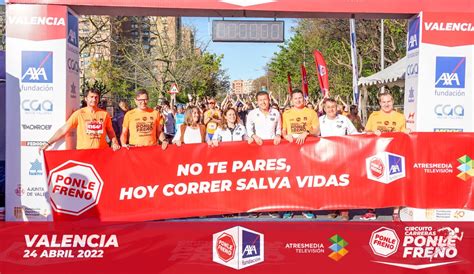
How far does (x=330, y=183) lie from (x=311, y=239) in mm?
834

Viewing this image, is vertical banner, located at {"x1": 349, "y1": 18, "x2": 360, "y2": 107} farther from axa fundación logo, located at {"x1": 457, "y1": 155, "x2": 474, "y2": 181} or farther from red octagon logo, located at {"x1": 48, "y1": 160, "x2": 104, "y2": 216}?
red octagon logo, located at {"x1": 48, "y1": 160, "x2": 104, "y2": 216}

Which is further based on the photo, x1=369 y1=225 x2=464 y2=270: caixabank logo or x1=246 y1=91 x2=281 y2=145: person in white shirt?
x1=246 y1=91 x2=281 y2=145: person in white shirt

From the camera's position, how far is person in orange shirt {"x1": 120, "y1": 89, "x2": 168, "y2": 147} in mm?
6539

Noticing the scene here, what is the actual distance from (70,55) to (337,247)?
3.63 meters

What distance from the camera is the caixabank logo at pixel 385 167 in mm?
5668

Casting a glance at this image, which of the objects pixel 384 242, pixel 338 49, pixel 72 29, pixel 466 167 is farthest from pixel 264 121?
pixel 338 49

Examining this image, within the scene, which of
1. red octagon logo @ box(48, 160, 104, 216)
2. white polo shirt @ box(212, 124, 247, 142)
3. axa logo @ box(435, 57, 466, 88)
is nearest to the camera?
red octagon logo @ box(48, 160, 104, 216)

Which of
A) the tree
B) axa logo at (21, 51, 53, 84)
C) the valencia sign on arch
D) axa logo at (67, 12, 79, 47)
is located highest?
the tree

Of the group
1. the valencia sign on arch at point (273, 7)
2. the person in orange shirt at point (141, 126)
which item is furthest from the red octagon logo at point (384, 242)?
the person in orange shirt at point (141, 126)

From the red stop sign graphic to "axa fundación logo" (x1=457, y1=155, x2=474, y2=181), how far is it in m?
0.85

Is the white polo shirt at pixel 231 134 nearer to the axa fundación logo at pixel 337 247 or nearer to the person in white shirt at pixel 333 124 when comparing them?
the person in white shirt at pixel 333 124

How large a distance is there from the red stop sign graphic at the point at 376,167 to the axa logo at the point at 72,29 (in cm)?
367

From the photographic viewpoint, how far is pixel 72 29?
6.02 meters

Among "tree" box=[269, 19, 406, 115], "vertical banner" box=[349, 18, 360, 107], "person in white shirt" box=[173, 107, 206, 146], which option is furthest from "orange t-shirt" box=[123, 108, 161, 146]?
"tree" box=[269, 19, 406, 115]
